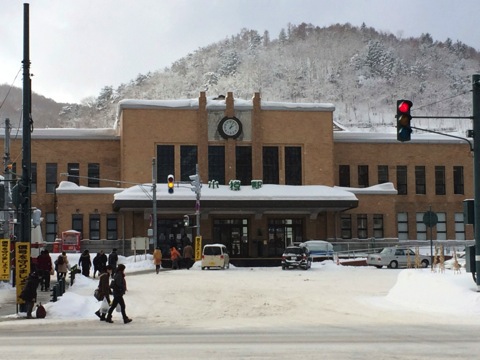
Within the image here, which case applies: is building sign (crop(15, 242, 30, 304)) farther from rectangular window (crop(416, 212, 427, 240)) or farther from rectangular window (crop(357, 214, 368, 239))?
rectangular window (crop(416, 212, 427, 240))

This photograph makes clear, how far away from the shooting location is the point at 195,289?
97.7ft

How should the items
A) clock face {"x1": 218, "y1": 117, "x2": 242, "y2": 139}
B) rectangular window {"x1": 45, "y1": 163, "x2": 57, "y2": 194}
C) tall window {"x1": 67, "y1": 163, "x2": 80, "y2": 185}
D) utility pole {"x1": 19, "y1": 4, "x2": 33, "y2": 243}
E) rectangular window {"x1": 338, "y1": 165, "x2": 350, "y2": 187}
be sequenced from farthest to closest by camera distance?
1. rectangular window {"x1": 338, "y1": 165, "x2": 350, "y2": 187}
2. tall window {"x1": 67, "y1": 163, "x2": 80, "y2": 185}
3. rectangular window {"x1": 45, "y1": 163, "x2": 57, "y2": 194}
4. clock face {"x1": 218, "y1": 117, "x2": 242, "y2": 139}
5. utility pole {"x1": 19, "y1": 4, "x2": 33, "y2": 243}

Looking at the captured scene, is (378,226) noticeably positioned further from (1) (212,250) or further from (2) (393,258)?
(1) (212,250)

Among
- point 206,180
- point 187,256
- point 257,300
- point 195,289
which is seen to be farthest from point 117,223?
point 257,300

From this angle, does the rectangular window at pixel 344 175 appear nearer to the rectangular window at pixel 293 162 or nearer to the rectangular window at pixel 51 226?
the rectangular window at pixel 293 162

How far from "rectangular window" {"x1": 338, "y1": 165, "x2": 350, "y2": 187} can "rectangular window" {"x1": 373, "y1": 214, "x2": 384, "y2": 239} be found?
4274mm

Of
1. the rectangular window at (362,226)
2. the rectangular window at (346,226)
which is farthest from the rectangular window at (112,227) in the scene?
the rectangular window at (362,226)

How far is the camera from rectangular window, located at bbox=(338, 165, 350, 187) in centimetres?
6578

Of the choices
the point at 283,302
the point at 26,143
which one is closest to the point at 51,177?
the point at 26,143

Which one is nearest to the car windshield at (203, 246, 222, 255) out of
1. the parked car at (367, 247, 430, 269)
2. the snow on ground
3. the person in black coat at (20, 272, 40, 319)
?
the parked car at (367, 247, 430, 269)

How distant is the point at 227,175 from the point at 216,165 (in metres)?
1.21

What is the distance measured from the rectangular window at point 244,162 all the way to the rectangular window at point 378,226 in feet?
36.0

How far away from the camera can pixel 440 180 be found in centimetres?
6731

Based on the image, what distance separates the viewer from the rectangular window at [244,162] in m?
61.6
